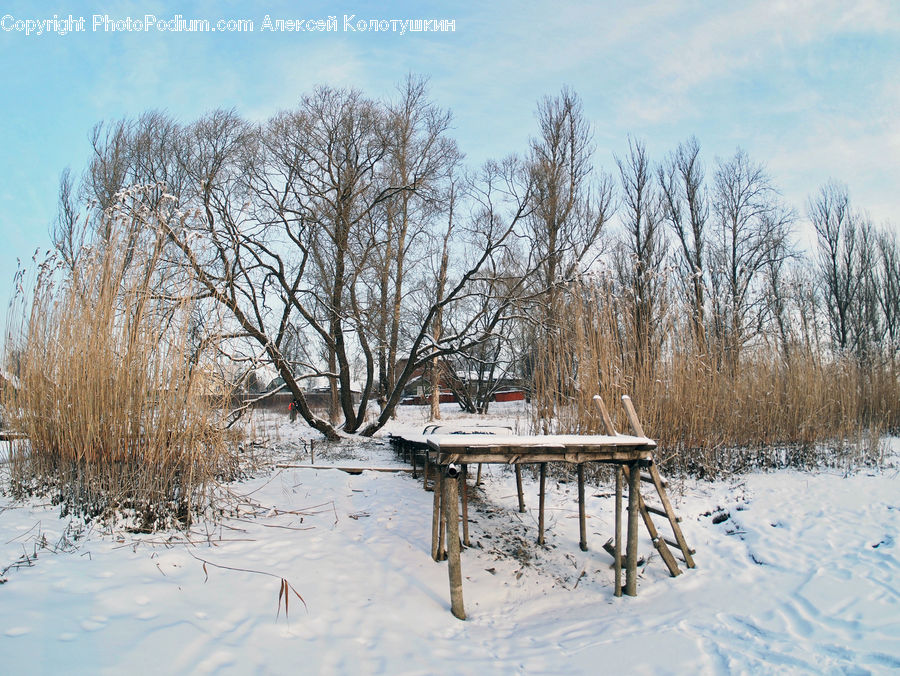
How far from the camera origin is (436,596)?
354 cm

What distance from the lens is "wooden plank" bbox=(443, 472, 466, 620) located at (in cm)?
333

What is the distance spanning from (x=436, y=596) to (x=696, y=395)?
4.84 meters

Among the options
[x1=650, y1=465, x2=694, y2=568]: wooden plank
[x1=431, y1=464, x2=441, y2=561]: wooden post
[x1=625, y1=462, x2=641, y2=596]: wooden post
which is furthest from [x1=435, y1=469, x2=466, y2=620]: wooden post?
[x1=650, y1=465, x2=694, y2=568]: wooden plank

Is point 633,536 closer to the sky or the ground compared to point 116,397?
closer to the ground

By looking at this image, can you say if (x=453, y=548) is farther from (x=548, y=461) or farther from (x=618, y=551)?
(x=618, y=551)

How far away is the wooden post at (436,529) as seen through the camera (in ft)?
13.4

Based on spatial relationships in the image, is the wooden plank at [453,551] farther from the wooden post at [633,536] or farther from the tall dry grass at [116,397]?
the tall dry grass at [116,397]

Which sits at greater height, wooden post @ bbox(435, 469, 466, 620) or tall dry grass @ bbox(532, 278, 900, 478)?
tall dry grass @ bbox(532, 278, 900, 478)

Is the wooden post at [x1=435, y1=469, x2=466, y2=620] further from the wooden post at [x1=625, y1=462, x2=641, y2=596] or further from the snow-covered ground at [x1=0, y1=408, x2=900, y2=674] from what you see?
the wooden post at [x1=625, y1=462, x2=641, y2=596]

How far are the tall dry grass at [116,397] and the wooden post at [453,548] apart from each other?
6.94 ft

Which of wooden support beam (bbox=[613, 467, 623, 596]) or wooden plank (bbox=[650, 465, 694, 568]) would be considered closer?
wooden support beam (bbox=[613, 467, 623, 596])

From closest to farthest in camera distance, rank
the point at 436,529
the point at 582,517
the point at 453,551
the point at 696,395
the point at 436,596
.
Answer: the point at 453,551 → the point at 436,596 → the point at 436,529 → the point at 582,517 → the point at 696,395

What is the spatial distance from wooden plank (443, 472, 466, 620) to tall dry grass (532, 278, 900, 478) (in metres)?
3.56

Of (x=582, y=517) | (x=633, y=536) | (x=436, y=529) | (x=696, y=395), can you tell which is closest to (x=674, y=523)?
(x=633, y=536)
